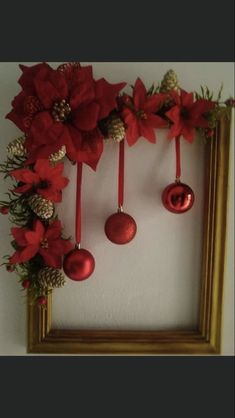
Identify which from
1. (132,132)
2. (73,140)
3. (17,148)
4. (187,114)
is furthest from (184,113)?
(17,148)

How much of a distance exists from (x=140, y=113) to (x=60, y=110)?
158mm

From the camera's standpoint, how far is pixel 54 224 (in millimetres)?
649

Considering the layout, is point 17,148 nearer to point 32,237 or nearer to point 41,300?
point 32,237

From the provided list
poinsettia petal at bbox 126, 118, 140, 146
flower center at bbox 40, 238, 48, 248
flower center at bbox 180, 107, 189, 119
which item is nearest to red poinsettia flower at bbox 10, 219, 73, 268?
flower center at bbox 40, 238, 48, 248

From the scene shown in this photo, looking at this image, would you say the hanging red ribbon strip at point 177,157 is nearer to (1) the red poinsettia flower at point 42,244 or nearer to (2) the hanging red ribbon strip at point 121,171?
(2) the hanging red ribbon strip at point 121,171

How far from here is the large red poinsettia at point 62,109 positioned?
23.0 inches

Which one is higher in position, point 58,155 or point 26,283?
point 58,155

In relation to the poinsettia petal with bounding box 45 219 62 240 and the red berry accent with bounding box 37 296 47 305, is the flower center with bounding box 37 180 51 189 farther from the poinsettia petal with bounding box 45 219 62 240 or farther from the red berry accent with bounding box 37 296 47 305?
the red berry accent with bounding box 37 296 47 305

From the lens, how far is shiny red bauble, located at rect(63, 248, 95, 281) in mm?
647

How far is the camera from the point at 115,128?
619mm

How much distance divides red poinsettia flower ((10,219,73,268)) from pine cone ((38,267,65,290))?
0.05 feet

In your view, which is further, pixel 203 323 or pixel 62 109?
pixel 203 323

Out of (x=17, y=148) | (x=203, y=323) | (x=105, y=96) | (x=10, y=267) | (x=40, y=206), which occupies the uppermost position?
(x=105, y=96)

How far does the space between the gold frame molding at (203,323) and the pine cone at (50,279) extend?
3.1 inches
